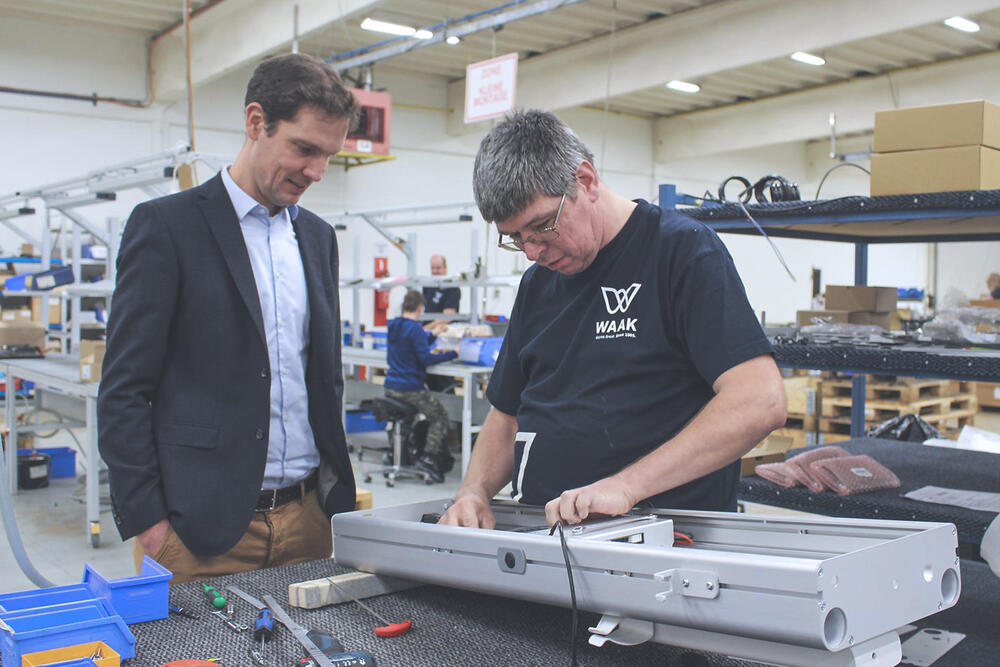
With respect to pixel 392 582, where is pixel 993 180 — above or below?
above

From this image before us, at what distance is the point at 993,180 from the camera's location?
1.98 metres

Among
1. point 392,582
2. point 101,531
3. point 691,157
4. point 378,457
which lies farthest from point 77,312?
point 691,157

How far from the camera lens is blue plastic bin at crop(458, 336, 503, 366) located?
5.52 metres

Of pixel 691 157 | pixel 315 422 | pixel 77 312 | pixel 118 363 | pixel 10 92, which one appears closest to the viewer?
pixel 118 363

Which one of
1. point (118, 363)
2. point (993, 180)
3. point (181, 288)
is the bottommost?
point (118, 363)

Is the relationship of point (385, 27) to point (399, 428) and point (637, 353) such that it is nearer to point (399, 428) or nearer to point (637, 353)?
point (399, 428)

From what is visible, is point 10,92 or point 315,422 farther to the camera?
point 10,92

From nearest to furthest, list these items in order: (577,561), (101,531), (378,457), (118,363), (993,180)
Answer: (577,561), (118,363), (993,180), (101,531), (378,457)

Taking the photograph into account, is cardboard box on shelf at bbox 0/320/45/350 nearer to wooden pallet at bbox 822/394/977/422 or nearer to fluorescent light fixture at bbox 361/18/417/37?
fluorescent light fixture at bbox 361/18/417/37

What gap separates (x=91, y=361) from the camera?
3.92 metres

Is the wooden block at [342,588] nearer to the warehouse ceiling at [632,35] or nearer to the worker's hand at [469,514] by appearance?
the worker's hand at [469,514]

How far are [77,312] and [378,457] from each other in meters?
2.22

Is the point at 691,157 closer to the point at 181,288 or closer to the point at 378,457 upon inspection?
the point at 378,457

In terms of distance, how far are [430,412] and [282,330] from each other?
4245 mm
